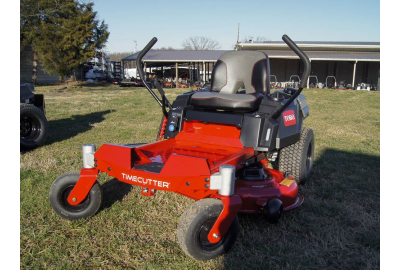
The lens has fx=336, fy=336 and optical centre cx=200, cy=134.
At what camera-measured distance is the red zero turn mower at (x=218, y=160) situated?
2.39 metres

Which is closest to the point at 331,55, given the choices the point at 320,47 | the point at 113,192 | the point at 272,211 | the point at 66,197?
the point at 320,47

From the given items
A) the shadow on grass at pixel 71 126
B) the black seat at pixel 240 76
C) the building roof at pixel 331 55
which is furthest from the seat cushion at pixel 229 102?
the building roof at pixel 331 55

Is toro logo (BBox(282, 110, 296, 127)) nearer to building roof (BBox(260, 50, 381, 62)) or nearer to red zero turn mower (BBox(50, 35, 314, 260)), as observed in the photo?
red zero turn mower (BBox(50, 35, 314, 260))

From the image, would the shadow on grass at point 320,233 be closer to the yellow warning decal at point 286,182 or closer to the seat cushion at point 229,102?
the yellow warning decal at point 286,182

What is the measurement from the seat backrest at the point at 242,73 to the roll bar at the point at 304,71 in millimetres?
631

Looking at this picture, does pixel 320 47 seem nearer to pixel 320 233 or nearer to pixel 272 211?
pixel 320 233

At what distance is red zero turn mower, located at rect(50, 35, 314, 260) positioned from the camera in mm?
2395

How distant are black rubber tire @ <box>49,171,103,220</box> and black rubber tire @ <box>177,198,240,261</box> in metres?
1.01
